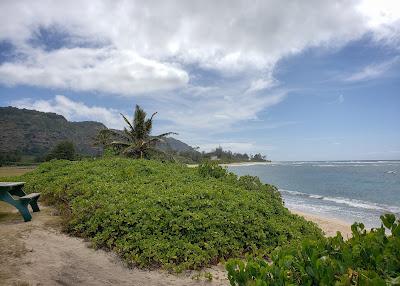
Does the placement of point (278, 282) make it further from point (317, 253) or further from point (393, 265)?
point (393, 265)

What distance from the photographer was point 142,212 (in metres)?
8.12

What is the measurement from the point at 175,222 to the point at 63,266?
2.56 meters

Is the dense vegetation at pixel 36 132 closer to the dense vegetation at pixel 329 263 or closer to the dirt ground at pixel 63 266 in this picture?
the dirt ground at pixel 63 266

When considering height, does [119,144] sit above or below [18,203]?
above

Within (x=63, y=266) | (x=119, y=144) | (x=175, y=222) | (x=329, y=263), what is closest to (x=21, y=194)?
(x=63, y=266)

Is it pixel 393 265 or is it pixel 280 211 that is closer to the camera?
pixel 393 265

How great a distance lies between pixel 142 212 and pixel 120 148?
740 inches

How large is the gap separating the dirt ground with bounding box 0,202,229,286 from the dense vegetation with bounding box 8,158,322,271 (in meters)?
0.33

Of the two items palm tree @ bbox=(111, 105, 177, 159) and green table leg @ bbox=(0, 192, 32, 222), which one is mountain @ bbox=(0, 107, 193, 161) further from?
green table leg @ bbox=(0, 192, 32, 222)

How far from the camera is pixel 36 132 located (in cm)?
15775

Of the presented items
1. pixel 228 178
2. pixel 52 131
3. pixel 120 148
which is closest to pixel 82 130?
pixel 52 131

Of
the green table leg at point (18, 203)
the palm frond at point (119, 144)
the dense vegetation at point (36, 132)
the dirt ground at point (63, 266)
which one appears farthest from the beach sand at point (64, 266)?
the dense vegetation at point (36, 132)

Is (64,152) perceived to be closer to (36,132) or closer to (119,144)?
(119,144)

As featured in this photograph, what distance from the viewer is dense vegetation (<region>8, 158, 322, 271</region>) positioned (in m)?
7.15
